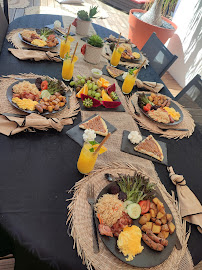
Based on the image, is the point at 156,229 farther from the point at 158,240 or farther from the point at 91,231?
the point at 91,231

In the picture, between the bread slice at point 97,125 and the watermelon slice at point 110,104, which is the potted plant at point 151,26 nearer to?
the watermelon slice at point 110,104

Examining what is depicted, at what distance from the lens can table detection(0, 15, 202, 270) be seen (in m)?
0.83

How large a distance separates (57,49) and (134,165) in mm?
1455

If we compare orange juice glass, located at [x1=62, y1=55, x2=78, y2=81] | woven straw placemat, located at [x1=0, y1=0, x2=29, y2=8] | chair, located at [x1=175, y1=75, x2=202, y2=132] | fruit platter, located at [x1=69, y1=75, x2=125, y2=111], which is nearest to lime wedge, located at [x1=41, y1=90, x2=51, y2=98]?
fruit platter, located at [x1=69, y1=75, x2=125, y2=111]

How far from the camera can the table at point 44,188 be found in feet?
2.71

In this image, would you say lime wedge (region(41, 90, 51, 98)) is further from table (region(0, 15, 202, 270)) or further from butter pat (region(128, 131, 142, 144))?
butter pat (region(128, 131, 142, 144))

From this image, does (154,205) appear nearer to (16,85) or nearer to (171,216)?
(171,216)

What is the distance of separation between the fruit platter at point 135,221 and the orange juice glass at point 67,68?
0.97 m

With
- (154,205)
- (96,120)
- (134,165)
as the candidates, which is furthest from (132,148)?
(154,205)

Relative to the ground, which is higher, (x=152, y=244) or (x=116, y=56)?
(x=116, y=56)

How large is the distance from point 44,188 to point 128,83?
116 cm

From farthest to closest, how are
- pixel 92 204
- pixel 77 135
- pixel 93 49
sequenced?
pixel 93 49 → pixel 77 135 → pixel 92 204

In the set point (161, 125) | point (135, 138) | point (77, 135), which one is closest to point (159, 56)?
point (161, 125)

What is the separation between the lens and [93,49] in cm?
197
